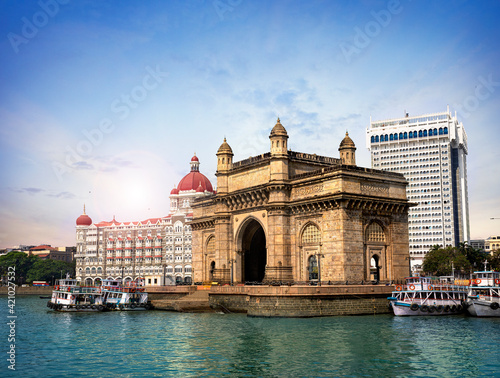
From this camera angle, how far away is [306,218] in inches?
2228

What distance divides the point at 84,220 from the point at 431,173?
95.9 meters

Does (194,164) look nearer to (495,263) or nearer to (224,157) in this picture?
(224,157)

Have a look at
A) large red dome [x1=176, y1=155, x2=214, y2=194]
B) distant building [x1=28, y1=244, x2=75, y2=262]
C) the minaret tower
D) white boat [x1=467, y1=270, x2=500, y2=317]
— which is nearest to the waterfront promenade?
white boat [x1=467, y1=270, x2=500, y2=317]

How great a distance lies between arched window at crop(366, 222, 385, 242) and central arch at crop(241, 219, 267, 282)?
627 inches

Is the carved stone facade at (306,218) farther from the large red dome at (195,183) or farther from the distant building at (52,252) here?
the distant building at (52,252)

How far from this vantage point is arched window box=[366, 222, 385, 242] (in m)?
54.7

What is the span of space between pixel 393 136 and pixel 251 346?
12287 cm

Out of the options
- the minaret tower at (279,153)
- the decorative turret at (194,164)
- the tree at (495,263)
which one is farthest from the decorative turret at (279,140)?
the decorative turret at (194,164)

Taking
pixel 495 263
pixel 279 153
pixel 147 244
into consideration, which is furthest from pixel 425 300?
pixel 147 244

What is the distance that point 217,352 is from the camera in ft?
103

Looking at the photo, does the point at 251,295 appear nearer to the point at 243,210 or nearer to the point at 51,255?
the point at 243,210

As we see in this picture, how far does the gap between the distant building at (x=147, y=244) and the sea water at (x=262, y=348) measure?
82.8 meters

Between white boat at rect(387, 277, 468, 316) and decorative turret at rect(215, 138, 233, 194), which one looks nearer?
white boat at rect(387, 277, 468, 316)

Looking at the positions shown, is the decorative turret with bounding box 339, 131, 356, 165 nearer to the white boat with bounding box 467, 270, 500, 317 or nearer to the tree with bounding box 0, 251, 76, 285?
the white boat with bounding box 467, 270, 500, 317
